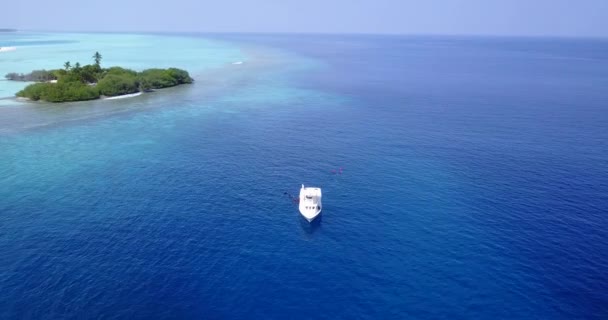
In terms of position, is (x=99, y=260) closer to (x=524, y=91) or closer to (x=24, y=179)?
(x=24, y=179)

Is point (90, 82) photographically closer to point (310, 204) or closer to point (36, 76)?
point (36, 76)

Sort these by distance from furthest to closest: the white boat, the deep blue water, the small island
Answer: the small island, the white boat, the deep blue water

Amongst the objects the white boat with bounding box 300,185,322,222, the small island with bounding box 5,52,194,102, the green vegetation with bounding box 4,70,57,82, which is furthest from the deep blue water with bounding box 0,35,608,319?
the green vegetation with bounding box 4,70,57,82

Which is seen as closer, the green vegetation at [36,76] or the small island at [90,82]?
the small island at [90,82]

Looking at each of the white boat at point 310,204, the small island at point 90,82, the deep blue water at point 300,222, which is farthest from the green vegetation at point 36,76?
the white boat at point 310,204

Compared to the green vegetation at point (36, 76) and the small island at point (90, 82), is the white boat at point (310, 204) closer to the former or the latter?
the small island at point (90, 82)

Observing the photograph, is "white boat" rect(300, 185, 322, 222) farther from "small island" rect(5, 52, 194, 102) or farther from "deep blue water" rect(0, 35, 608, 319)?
"small island" rect(5, 52, 194, 102)

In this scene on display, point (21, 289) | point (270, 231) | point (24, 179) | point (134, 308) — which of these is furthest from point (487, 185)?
point (24, 179)
